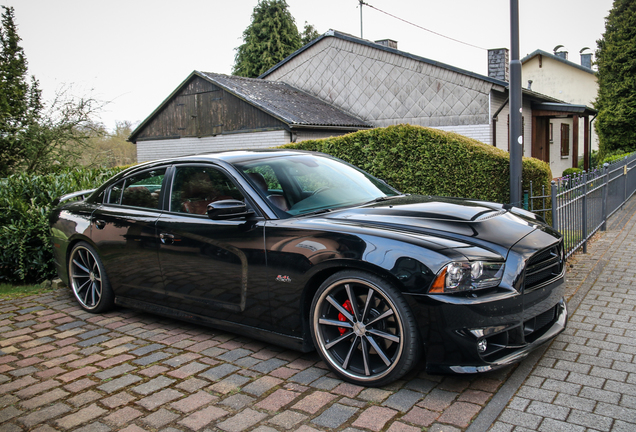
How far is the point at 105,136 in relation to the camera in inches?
472

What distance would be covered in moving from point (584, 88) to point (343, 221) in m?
39.5

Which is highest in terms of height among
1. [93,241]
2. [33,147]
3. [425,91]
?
[425,91]

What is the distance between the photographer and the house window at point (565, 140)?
2561cm

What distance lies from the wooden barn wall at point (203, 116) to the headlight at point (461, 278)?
1583 centimetres

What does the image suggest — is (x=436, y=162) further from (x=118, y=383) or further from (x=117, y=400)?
(x=117, y=400)

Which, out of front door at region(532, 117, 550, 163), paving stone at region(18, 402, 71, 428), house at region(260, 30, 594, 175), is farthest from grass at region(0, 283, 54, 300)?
front door at region(532, 117, 550, 163)

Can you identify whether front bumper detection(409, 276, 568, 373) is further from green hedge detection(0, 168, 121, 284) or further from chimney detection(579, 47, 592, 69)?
chimney detection(579, 47, 592, 69)

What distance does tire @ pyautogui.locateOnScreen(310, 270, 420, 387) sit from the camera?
3160 millimetres

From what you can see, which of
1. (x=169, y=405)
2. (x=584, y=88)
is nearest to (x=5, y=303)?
(x=169, y=405)

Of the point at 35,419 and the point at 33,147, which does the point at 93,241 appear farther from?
the point at 33,147

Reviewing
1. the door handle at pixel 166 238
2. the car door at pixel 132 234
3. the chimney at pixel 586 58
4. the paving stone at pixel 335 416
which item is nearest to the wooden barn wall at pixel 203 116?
the car door at pixel 132 234

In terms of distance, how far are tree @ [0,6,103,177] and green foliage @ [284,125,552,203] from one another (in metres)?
6.17

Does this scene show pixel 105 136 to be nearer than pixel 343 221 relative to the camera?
No

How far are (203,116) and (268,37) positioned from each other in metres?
21.5
